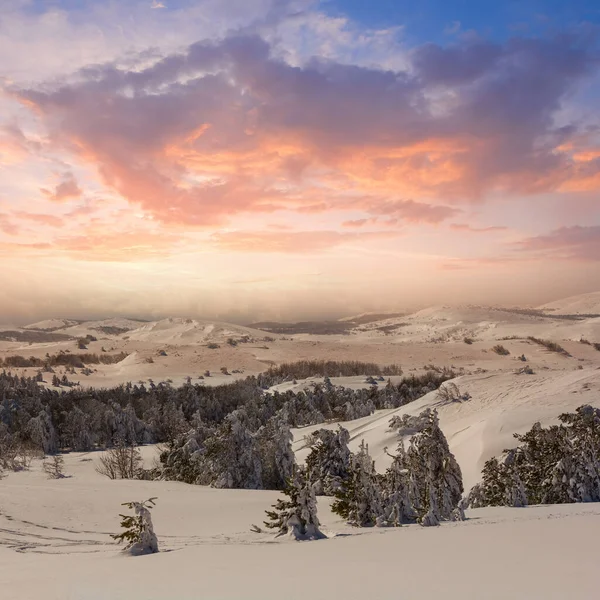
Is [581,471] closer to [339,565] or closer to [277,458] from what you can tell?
[339,565]

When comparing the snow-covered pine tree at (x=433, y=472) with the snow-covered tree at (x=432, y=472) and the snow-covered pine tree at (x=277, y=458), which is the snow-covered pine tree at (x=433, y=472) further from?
the snow-covered pine tree at (x=277, y=458)

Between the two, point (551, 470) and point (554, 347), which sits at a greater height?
point (554, 347)

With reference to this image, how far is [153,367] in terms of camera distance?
13475 centimetres

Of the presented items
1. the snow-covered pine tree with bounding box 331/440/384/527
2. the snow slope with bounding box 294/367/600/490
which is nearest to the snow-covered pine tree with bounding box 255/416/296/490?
the snow slope with bounding box 294/367/600/490

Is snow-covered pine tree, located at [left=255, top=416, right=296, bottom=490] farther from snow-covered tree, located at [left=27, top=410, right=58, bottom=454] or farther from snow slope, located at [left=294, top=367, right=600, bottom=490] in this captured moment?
snow-covered tree, located at [left=27, top=410, right=58, bottom=454]

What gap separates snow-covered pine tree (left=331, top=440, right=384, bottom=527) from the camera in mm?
16797

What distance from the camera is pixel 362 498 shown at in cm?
1694

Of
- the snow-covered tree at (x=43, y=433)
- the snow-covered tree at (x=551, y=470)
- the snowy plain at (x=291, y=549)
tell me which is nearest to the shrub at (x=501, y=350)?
the snowy plain at (x=291, y=549)

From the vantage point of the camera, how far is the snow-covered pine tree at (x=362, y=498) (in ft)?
55.1

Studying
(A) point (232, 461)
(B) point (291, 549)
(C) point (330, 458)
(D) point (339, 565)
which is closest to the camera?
(D) point (339, 565)

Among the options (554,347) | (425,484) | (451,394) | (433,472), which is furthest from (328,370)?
(425,484)

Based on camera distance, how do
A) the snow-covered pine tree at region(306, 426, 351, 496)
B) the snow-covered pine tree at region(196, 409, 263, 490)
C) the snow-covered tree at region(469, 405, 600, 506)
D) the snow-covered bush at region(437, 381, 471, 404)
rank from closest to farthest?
the snow-covered tree at region(469, 405, 600, 506)
the snow-covered pine tree at region(306, 426, 351, 496)
the snow-covered pine tree at region(196, 409, 263, 490)
the snow-covered bush at region(437, 381, 471, 404)

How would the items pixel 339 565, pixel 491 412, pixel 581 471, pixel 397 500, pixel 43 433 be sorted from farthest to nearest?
1. pixel 43 433
2. pixel 491 412
3. pixel 581 471
4. pixel 397 500
5. pixel 339 565

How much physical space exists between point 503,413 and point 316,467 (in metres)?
15.4
